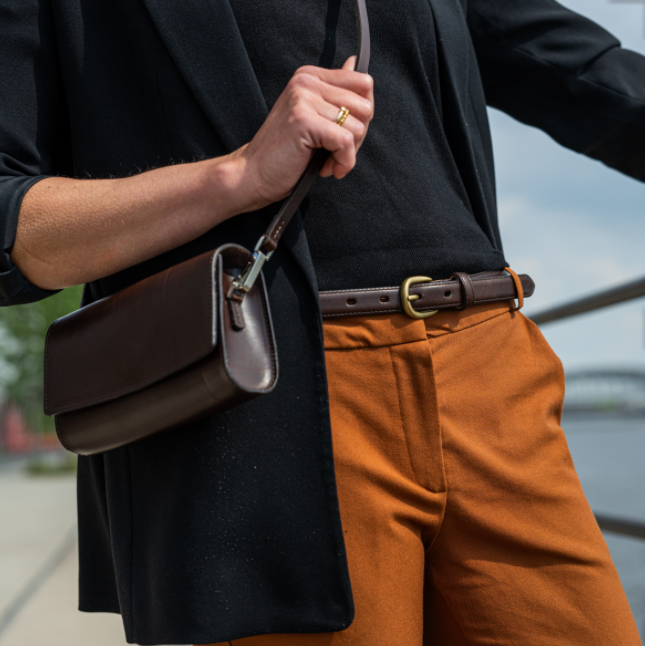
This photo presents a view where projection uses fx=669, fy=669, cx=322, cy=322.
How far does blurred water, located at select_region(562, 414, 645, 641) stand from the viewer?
2066mm

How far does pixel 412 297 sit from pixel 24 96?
23.6 inches

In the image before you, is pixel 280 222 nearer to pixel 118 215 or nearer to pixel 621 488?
pixel 118 215

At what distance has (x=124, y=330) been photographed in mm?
831

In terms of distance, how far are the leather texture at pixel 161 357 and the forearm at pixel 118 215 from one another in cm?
6

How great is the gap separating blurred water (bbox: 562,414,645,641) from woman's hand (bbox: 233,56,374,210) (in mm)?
766

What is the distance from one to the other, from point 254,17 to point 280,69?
3.2 inches

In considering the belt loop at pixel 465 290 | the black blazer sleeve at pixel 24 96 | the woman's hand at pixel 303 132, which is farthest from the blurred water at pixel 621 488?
the black blazer sleeve at pixel 24 96

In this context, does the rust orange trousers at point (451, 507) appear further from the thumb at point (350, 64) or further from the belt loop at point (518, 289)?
the thumb at point (350, 64)

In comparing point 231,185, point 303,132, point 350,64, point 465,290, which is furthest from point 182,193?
point 465,290

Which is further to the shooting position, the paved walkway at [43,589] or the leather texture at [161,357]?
the paved walkway at [43,589]

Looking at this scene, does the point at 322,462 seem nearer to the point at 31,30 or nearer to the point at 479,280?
the point at 479,280

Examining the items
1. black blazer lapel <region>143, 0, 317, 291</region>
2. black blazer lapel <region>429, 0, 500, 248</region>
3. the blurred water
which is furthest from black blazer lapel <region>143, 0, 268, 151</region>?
the blurred water

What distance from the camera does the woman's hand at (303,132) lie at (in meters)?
0.78

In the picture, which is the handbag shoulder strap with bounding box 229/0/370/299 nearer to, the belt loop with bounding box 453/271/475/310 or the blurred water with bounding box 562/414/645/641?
the belt loop with bounding box 453/271/475/310
